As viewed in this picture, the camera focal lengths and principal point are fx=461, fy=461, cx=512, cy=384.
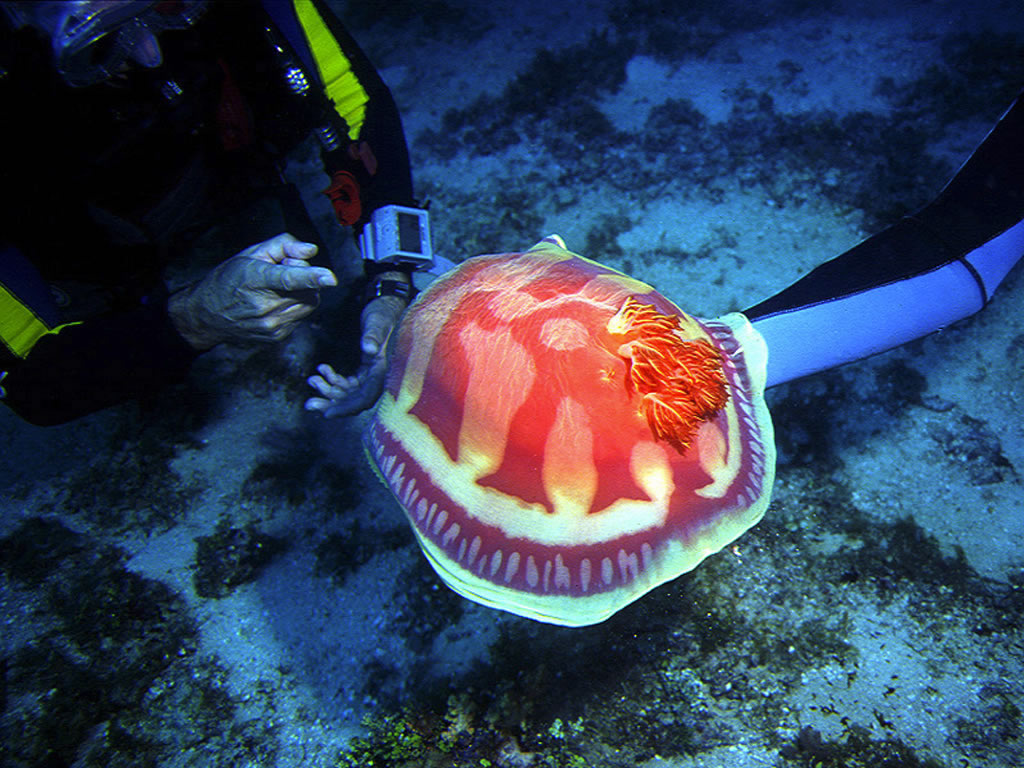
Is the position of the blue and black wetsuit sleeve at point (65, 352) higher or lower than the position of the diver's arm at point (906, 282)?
higher

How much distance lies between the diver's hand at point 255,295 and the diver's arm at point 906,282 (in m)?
1.90

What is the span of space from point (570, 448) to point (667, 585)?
120cm

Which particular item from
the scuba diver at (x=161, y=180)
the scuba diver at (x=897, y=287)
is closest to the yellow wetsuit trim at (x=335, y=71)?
the scuba diver at (x=161, y=180)

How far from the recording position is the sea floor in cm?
183

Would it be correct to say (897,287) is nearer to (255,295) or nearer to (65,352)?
(255,295)

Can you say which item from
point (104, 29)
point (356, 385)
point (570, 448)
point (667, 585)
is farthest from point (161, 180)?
point (667, 585)

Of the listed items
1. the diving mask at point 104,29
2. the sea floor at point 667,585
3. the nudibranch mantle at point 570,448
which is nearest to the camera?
the nudibranch mantle at point 570,448

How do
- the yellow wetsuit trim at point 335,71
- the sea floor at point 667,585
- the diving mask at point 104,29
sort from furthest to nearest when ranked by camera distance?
the yellow wetsuit trim at point 335,71, the sea floor at point 667,585, the diving mask at point 104,29

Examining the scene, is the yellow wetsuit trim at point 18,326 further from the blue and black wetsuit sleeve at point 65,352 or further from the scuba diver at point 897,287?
the scuba diver at point 897,287

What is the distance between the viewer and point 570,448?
Result: 123cm

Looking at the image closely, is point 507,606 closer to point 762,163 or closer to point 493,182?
point 493,182

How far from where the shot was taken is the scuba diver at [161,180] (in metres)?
1.88

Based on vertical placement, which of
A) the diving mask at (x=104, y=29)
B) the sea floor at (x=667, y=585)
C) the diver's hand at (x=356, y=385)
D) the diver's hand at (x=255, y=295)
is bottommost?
the sea floor at (x=667, y=585)

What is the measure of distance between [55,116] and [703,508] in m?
2.95
